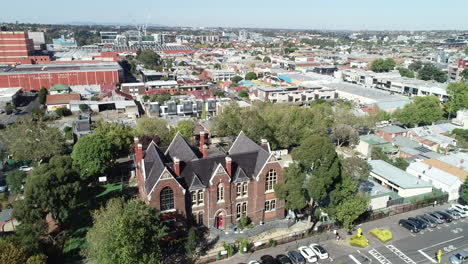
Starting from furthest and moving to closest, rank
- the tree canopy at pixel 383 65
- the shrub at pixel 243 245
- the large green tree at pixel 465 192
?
the tree canopy at pixel 383 65
the large green tree at pixel 465 192
the shrub at pixel 243 245

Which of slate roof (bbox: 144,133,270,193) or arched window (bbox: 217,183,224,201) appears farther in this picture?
arched window (bbox: 217,183,224,201)

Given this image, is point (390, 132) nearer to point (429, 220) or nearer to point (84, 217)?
point (429, 220)

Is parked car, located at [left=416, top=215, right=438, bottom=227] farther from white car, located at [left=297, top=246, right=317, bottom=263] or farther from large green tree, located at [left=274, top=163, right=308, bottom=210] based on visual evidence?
white car, located at [left=297, top=246, right=317, bottom=263]

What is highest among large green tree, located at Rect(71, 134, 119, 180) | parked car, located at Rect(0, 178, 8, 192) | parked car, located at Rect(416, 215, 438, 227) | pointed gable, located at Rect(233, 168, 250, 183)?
pointed gable, located at Rect(233, 168, 250, 183)

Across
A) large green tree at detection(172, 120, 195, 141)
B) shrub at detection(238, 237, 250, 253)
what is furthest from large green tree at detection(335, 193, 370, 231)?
large green tree at detection(172, 120, 195, 141)

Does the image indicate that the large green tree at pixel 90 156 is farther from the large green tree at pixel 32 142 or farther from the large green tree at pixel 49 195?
the large green tree at pixel 49 195

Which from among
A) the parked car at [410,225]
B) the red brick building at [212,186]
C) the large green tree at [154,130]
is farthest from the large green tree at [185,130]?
the parked car at [410,225]

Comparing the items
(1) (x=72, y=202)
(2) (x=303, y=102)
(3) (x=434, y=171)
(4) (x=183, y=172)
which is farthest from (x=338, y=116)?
(1) (x=72, y=202)
